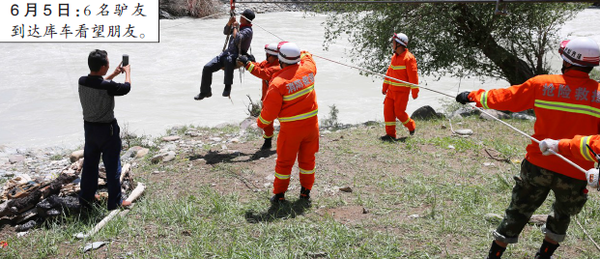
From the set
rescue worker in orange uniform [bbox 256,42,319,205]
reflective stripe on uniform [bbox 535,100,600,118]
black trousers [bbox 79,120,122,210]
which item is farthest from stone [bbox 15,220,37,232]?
reflective stripe on uniform [bbox 535,100,600,118]

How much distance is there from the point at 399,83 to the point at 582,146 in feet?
16.3

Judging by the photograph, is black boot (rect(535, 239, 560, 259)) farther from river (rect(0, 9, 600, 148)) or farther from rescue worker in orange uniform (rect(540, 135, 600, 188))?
river (rect(0, 9, 600, 148))

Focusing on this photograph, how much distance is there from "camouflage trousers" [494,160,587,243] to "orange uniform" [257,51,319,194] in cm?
211

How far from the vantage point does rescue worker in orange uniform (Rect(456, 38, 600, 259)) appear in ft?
12.1

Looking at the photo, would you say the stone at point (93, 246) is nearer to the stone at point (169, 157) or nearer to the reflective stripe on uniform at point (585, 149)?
the stone at point (169, 157)

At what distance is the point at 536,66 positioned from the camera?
1379 centimetres

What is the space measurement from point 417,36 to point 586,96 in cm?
902

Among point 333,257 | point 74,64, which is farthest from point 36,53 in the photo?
point 333,257

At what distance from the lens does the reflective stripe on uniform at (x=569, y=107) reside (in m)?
3.67

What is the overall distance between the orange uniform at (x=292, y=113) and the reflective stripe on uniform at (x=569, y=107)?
226cm

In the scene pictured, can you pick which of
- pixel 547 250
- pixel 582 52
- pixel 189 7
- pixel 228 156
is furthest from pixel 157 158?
pixel 189 7

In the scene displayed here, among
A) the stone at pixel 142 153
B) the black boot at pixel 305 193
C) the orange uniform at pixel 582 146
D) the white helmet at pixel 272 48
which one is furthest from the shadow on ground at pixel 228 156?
the orange uniform at pixel 582 146

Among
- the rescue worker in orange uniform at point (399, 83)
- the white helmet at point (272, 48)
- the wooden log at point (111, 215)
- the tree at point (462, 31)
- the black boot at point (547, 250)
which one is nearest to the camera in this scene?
the black boot at point (547, 250)

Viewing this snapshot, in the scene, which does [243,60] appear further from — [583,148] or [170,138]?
[583,148]
